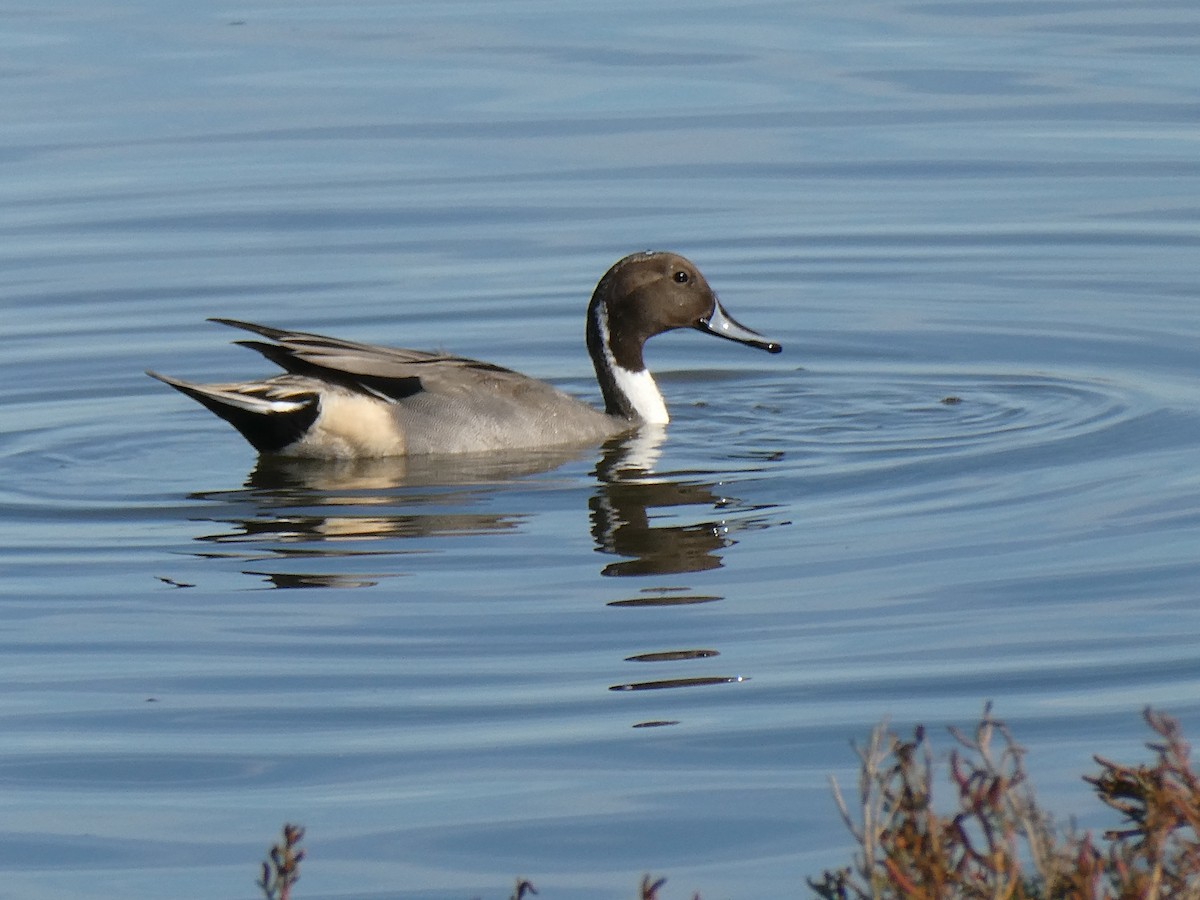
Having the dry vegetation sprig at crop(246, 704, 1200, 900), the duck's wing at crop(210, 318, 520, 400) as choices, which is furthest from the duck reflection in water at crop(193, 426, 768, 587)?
the dry vegetation sprig at crop(246, 704, 1200, 900)

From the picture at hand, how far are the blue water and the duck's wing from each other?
15.0 inches

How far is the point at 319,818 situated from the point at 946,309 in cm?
745

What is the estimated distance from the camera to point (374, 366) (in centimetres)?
976

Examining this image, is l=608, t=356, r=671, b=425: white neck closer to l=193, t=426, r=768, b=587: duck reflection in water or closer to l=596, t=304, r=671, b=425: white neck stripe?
l=596, t=304, r=671, b=425: white neck stripe

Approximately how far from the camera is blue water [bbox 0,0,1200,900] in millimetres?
5934

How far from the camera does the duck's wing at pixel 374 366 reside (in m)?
9.66

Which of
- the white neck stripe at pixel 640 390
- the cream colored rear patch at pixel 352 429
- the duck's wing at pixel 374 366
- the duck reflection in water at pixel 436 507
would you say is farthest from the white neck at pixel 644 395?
the cream colored rear patch at pixel 352 429

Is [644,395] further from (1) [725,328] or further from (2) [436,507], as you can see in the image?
(2) [436,507]

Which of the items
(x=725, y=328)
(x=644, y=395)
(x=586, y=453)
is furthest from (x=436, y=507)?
(x=725, y=328)

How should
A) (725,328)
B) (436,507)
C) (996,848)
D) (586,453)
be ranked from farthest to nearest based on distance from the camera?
(725,328) → (586,453) → (436,507) → (996,848)

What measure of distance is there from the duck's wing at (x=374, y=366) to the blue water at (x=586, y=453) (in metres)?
0.38

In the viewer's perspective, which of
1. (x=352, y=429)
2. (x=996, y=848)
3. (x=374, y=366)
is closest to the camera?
(x=996, y=848)

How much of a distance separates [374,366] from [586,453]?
1017 mm

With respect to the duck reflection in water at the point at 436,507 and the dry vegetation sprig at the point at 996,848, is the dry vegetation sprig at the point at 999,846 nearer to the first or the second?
the dry vegetation sprig at the point at 996,848
